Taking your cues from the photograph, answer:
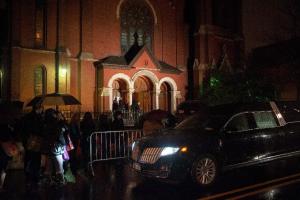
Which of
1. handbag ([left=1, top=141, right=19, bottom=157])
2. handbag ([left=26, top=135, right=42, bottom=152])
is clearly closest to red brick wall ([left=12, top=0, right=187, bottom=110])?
handbag ([left=26, top=135, right=42, bottom=152])

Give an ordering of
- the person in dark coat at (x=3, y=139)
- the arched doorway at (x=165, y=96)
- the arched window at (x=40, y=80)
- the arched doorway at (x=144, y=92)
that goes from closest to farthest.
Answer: the person in dark coat at (x=3, y=139)
the arched window at (x=40, y=80)
the arched doorway at (x=144, y=92)
the arched doorway at (x=165, y=96)

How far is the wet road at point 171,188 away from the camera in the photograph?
6879 mm

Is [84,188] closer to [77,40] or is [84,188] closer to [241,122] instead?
[241,122]

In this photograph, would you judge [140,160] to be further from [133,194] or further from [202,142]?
[202,142]

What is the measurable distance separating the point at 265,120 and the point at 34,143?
603 centimetres

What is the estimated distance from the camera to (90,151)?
997 cm

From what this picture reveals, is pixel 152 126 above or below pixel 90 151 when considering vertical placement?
above

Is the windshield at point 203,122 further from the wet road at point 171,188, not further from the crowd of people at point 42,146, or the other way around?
the crowd of people at point 42,146

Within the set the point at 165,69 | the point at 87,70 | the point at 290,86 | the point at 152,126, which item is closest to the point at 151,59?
the point at 165,69

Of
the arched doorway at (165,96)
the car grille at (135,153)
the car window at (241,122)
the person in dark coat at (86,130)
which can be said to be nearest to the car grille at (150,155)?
the car grille at (135,153)

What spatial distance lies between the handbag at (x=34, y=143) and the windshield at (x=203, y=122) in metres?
3.58

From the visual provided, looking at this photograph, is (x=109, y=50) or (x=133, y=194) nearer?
(x=133, y=194)

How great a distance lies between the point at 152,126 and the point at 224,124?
3.43 m

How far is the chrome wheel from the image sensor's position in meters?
7.44
